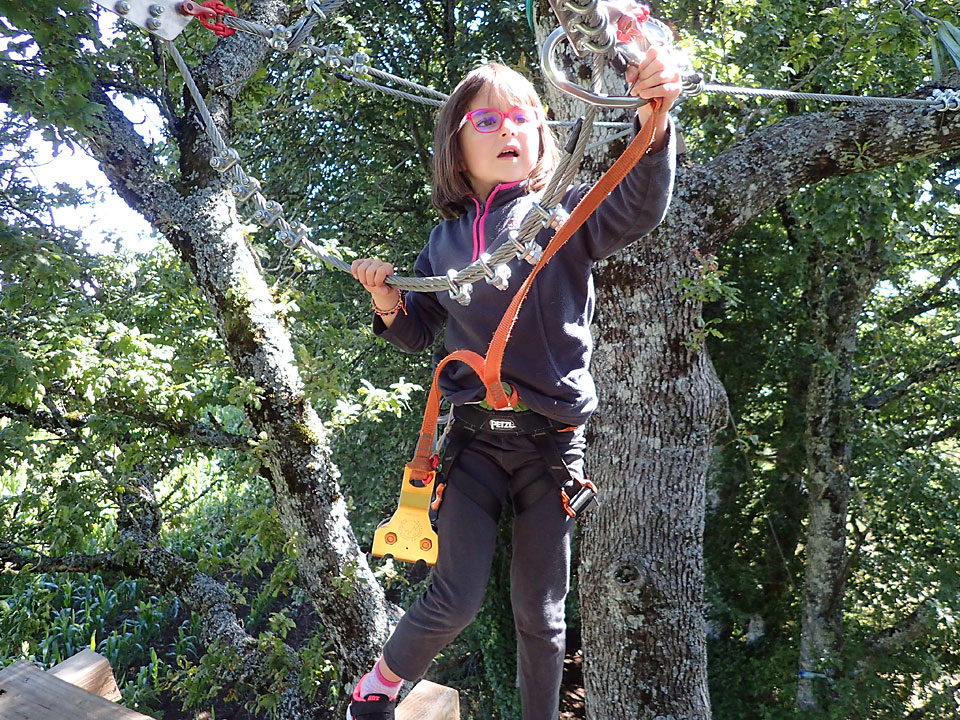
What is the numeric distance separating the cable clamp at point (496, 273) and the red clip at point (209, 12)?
29.9 inches

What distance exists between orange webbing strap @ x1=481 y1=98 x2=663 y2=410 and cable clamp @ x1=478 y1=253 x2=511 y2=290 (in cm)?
6

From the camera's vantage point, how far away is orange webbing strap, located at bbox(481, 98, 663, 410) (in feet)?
4.47

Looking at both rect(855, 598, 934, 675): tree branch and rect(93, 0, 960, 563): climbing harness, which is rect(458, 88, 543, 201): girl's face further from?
rect(855, 598, 934, 675): tree branch

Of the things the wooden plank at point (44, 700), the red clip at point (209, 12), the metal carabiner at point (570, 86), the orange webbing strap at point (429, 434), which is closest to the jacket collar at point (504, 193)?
the orange webbing strap at point (429, 434)

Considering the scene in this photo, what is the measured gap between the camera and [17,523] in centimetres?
451

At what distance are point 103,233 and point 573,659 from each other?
15.7 ft

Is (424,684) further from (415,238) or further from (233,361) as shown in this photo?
(415,238)

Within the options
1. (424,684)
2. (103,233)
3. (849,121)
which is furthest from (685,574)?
(103,233)

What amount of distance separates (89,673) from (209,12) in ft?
6.16

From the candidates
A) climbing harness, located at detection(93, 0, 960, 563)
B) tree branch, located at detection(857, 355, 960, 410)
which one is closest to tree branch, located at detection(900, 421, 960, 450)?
tree branch, located at detection(857, 355, 960, 410)

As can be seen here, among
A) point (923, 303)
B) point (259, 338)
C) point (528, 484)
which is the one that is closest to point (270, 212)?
point (528, 484)

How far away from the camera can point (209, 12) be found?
170cm

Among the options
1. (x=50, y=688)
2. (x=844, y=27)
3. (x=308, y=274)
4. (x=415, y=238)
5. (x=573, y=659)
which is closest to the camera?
(x=50, y=688)

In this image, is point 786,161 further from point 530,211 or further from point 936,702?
point 936,702
